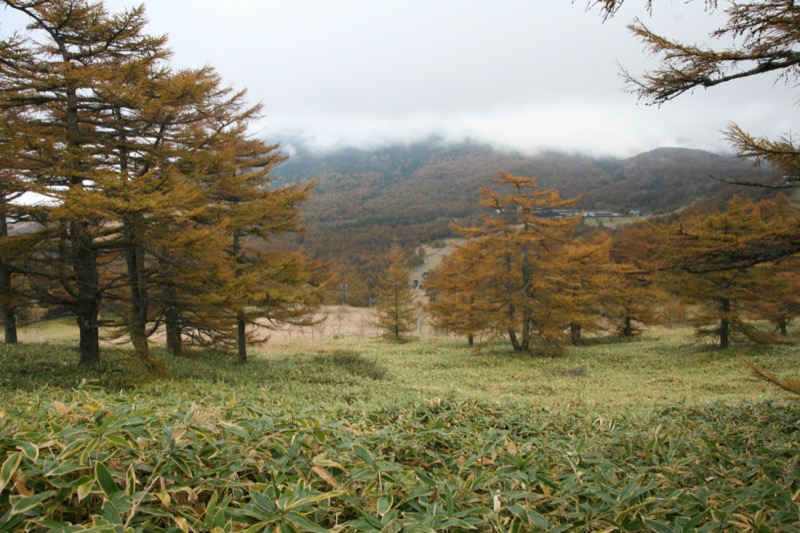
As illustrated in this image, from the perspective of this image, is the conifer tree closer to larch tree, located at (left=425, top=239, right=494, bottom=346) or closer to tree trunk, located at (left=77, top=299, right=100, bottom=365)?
larch tree, located at (left=425, top=239, right=494, bottom=346)

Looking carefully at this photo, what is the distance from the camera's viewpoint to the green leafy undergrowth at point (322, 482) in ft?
5.65

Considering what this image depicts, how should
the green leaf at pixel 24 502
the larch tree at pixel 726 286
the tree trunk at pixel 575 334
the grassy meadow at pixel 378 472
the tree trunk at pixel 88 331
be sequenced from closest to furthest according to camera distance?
the green leaf at pixel 24 502 → the grassy meadow at pixel 378 472 → the tree trunk at pixel 88 331 → the larch tree at pixel 726 286 → the tree trunk at pixel 575 334

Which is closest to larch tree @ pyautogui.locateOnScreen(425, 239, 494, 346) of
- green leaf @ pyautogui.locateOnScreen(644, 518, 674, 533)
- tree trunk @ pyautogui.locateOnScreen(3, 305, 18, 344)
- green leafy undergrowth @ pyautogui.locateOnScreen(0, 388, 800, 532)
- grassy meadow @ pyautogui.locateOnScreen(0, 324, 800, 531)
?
grassy meadow @ pyautogui.locateOnScreen(0, 324, 800, 531)

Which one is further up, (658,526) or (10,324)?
(658,526)

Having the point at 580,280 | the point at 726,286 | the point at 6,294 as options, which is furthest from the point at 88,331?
the point at 726,286

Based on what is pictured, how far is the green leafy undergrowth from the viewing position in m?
1.72

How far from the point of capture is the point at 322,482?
88.4 inches

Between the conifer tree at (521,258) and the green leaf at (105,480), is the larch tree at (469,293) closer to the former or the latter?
the conifer tree at (521,258)

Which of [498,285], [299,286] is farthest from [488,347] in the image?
[299,286]

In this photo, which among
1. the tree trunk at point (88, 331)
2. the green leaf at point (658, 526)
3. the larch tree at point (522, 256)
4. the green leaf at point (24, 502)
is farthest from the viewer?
the larch tree at point (522, 256)

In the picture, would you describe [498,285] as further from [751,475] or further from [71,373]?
[751,475]

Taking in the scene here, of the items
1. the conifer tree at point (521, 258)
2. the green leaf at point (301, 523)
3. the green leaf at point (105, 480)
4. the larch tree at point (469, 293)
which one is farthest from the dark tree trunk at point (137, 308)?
the larch tree at point (469, 293)

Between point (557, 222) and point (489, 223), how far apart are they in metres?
3.10

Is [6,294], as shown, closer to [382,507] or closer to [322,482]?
[322,482]
